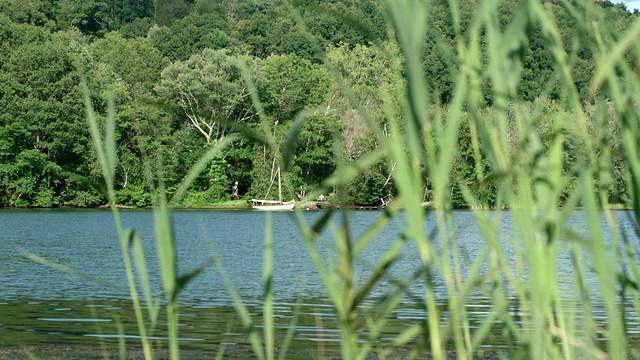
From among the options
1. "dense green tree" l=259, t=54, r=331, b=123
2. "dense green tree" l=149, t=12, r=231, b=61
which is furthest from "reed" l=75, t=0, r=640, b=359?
"dense green tree" l=149, t=12, r=231, b=61

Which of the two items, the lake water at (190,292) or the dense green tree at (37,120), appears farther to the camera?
the dense green tree at (37,120)

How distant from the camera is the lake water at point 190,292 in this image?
8320mm

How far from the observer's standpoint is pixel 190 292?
13383 mm

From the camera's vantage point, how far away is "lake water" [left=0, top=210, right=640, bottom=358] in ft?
27.3

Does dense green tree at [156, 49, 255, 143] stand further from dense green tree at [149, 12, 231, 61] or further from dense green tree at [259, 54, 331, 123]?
dense green tree at [149, 12, 231, 61]

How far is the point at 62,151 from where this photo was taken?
5053cm

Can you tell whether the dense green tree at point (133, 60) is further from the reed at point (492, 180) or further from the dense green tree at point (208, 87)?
the reed at point (492, 180)

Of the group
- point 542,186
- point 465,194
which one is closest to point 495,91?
point 542,186

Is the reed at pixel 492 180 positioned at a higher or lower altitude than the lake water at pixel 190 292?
higher

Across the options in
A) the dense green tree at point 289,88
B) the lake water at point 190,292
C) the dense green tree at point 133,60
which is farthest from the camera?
the dense green tree at point 133,60

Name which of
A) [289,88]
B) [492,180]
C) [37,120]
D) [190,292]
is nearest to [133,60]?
[289,88]

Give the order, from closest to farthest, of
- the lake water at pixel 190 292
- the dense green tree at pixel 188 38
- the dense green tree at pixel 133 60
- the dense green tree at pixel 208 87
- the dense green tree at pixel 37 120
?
the lake water at pixel 190 292 < the dense green tree at pixel 37 120 < the dense green tree at pixel 208 87 < the dense green tree at pixel 133 60 < the dense green tree at pixel 188 38

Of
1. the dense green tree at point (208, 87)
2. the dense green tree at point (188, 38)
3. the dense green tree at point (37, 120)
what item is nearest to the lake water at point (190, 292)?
the dense green tree at point (37, 120)

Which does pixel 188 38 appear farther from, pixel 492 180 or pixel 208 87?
pixel 492 180
